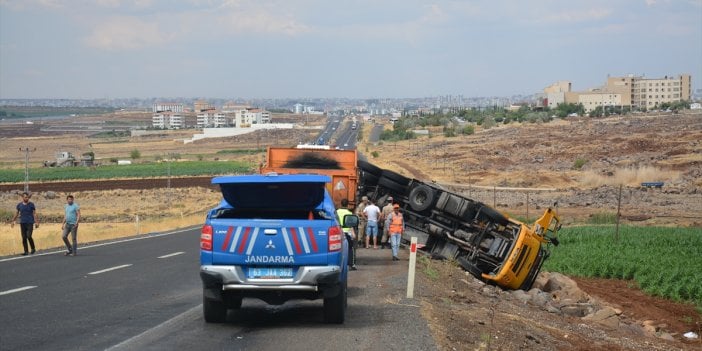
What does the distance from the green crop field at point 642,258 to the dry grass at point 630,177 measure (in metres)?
33.2

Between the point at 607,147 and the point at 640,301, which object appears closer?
the point at 640,301

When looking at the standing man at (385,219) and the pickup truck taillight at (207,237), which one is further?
the standing man at (385,219)

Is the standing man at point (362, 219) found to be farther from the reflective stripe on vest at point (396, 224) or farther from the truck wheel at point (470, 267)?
the truck wheel at point (470, 267)

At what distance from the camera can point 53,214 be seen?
62.8 m

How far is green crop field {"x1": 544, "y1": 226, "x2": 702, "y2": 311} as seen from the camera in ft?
86.5

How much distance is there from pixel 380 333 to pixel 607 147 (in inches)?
3570

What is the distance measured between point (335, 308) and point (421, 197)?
14.6 meters

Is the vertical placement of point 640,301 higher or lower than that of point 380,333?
lower

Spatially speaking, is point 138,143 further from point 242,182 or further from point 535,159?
point 242,182

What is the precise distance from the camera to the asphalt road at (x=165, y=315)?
38.0ft

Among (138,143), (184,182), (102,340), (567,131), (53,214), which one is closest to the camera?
(102,340)

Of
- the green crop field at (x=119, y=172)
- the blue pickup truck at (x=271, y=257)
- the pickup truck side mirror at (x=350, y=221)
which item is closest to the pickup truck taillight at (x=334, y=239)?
the blue pickup truck at (x=271, y=257)

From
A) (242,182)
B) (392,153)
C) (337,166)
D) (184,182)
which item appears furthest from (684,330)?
(392,153)

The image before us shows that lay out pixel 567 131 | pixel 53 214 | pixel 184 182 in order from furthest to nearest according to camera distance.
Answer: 1. pixel 567 131
2. pixel 184 182
3. pixel 53 214
